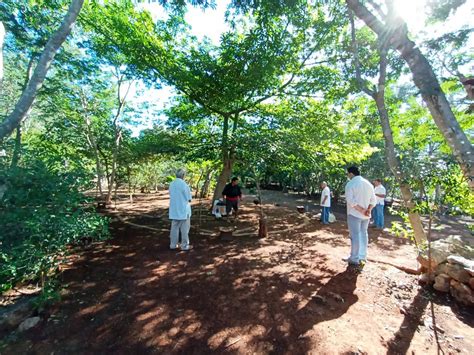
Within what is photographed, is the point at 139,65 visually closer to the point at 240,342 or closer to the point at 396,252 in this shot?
the point at 240,342

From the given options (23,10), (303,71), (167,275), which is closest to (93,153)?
(23,10)

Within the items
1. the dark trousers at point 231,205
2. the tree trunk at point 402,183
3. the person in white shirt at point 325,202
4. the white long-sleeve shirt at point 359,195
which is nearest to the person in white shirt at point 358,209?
the white long-sleeve shirt at point 359,195

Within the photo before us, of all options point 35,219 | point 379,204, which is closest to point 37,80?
point 35,219

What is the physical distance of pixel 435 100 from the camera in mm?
2535

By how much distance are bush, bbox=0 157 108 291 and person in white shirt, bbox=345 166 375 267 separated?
4.52 meters

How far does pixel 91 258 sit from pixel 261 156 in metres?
5.37

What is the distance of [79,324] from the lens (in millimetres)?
2525

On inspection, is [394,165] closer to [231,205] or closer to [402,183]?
[402,183]

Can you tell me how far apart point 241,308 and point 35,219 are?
288cm

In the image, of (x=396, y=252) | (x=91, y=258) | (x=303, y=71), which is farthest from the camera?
(x=303, y=71)

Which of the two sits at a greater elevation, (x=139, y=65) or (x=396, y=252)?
(x=139, y=65)

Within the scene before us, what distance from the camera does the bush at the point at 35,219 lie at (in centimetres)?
241

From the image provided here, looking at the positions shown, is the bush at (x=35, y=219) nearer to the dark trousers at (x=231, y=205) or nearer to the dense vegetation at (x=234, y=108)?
the dense vegetation at (x=234, y=108)

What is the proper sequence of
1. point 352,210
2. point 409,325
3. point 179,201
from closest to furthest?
1. point 409,325
2. point 352,210
3. point 179,201
